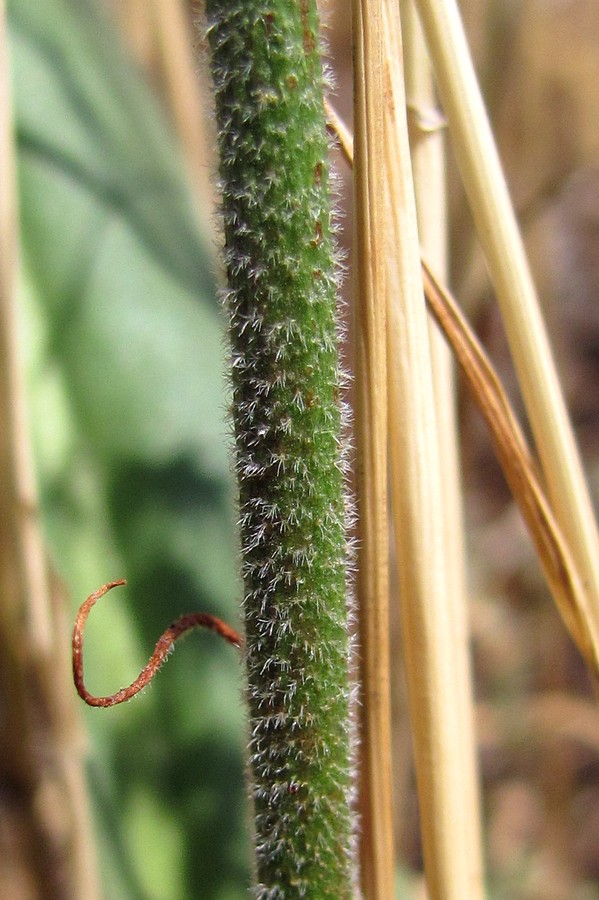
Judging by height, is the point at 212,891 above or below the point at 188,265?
below

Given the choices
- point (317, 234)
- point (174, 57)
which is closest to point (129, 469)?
point (317, 234)

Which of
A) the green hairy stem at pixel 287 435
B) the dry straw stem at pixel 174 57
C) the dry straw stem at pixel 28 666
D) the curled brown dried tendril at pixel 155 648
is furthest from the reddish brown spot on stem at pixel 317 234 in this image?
the dry straw stem at pixel 174 57

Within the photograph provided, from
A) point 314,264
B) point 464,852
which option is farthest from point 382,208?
point 464,852

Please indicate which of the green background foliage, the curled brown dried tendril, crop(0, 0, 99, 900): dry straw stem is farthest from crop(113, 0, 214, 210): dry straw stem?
the curled brown dried tendril

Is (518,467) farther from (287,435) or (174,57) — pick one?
(174,57)

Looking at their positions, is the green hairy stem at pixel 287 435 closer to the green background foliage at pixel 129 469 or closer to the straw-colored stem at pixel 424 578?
the straw-colored stem at pixel 424 578

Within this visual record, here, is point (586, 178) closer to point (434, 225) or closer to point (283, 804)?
point (434, 225)
